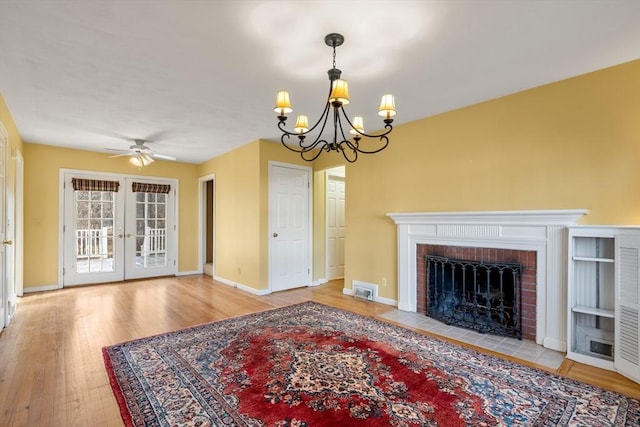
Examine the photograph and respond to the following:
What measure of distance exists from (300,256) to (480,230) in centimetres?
314

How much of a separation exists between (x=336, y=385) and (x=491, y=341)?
1791mm

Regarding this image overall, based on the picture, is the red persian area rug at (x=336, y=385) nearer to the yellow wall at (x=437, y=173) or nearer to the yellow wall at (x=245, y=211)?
the yellow wall at (x=437, y=173)

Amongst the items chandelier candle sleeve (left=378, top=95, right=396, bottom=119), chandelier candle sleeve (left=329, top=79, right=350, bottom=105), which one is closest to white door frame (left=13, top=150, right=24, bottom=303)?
chandelier candle sleeve (left=329, top=79, right=350, bottom=105)

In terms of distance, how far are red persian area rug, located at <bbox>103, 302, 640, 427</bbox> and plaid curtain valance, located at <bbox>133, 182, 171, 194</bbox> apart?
14.1 feet

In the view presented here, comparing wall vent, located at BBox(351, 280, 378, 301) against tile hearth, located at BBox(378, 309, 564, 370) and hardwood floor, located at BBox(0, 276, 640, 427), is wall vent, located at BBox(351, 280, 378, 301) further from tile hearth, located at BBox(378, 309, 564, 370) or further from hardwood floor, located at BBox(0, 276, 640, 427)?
tile hearth, located at BBox(378, 309, 564, 370)

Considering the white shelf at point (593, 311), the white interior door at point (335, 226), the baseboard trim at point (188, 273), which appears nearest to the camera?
the white shelf at point (593, 311)

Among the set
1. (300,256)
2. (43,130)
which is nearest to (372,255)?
(300,256)

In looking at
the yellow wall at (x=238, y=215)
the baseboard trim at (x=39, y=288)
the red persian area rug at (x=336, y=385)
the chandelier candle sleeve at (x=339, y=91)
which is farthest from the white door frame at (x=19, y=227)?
the chandelier candle sleeve at (x=339, y=91)

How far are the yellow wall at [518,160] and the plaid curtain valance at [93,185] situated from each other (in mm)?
4986

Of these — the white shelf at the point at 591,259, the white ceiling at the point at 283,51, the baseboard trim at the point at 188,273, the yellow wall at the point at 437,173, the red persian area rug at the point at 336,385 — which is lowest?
the baseboard trim at the point at 188,273

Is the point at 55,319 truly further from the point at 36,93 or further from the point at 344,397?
the point at 344,397

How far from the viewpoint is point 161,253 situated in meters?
6.81

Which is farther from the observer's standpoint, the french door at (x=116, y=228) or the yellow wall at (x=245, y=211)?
the french door at (x=116, y=228)

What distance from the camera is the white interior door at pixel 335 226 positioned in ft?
20.7
